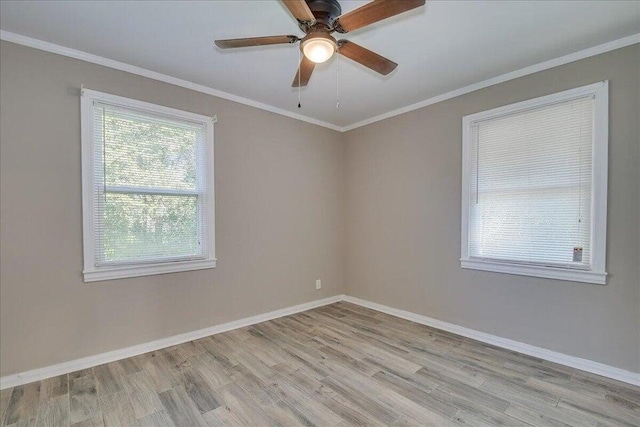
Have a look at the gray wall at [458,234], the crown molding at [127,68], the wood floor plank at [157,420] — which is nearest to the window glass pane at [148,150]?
the crown molding at [127,68]

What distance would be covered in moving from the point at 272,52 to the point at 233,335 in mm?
2773

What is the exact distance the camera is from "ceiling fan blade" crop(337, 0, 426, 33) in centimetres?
148

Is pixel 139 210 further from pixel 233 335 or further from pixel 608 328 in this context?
pixel 608 328

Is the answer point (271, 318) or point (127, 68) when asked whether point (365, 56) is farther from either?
point (271, 318)

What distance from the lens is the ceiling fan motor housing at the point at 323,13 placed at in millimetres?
1728

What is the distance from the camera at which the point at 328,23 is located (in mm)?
1781

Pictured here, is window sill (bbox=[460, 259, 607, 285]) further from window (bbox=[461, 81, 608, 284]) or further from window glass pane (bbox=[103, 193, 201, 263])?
window glass pane (bbox=[103, 193, 201, 263])

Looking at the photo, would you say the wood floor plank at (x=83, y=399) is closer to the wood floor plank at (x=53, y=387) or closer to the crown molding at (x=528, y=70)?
the wood floor plank at (x=53, y=387)

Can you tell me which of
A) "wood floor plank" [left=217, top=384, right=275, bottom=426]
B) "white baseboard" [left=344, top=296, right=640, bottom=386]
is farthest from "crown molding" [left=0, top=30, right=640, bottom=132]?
"wood floor plank" [left=217, top=384, right=275, bottom=426]

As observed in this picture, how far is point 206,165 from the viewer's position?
3.14 meters

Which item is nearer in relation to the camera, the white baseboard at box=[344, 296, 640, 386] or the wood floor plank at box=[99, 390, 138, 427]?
the wood floor plank at box=[99, 390, 138, 427]

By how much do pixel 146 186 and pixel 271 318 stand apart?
2039 mm

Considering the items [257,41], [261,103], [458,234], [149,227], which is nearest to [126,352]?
[149,227]

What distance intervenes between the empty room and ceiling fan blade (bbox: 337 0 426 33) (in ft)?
0.07
